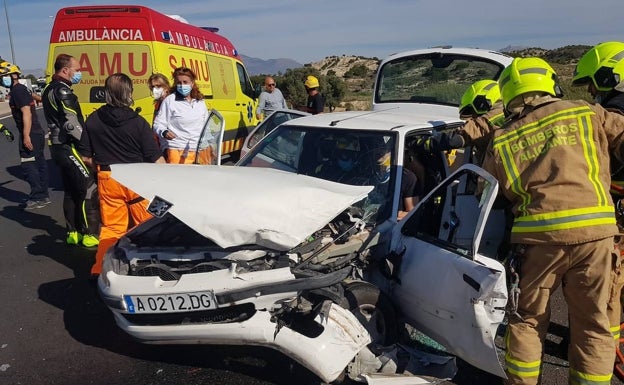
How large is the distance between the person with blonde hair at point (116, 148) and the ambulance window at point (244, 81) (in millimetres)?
6539

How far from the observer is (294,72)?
29.8 m

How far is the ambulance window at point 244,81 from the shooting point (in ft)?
35.7

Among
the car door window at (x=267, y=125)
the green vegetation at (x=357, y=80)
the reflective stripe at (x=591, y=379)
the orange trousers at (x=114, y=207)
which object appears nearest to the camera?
the reflective stripe at (x=591, y=379)

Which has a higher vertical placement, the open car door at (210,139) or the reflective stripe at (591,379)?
the open car door at (210,139)

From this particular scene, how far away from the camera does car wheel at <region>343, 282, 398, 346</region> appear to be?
3166 millimetres

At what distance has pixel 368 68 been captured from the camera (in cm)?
4219

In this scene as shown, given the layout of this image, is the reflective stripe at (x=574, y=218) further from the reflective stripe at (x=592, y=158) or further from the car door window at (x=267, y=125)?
the car door window at (x=267, y=125)

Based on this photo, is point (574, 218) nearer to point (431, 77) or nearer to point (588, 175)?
point (588, 175)

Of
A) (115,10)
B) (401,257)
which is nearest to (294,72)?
(115,10)

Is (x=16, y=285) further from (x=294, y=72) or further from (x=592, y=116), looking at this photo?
(x=294, y=72)

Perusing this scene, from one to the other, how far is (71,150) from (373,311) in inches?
147

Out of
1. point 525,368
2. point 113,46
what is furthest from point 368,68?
point 525,368

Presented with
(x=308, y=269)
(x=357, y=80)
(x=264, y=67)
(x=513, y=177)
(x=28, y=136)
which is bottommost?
(x=264, y=67)

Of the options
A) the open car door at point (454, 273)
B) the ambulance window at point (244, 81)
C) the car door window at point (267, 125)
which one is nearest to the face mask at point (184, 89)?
the car door window at point (267, 125)
